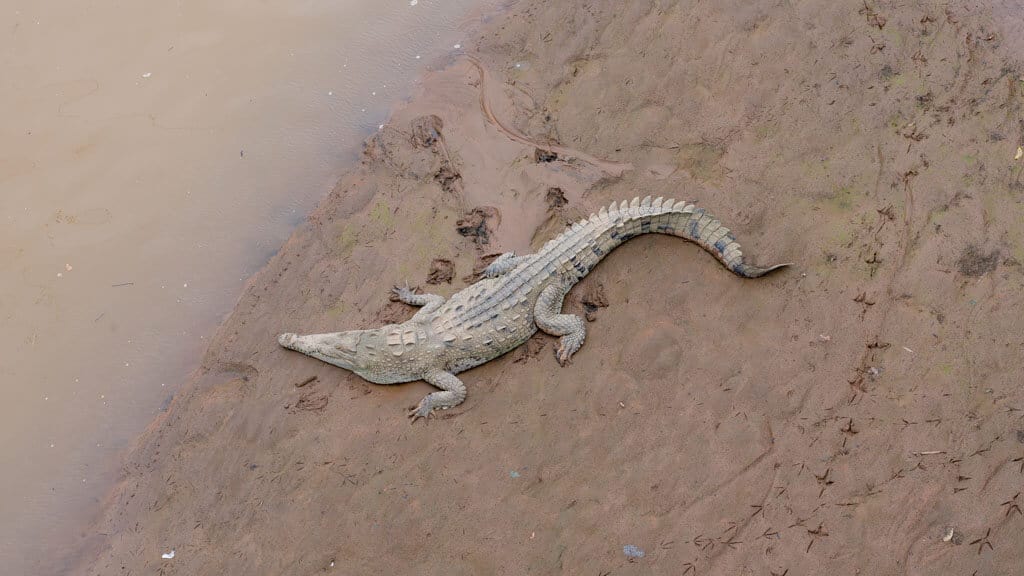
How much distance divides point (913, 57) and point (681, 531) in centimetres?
614

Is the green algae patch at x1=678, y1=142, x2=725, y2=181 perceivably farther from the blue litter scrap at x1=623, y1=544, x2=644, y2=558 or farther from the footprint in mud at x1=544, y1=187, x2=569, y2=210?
the blue litter scrap at x1=623, y1=544, x2=644, y2=558

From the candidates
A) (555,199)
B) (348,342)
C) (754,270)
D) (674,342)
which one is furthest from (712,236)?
(348,342)

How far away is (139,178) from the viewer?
7.96 metres

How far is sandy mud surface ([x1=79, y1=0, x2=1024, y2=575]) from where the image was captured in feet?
17.6

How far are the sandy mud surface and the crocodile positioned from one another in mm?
199

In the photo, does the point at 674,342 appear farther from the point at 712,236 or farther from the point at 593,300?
the point at 712,236

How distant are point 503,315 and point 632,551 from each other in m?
2.44

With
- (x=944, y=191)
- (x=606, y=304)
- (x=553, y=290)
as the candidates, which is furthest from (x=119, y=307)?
(x=944, y=191)

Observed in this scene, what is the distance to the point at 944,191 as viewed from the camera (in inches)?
255

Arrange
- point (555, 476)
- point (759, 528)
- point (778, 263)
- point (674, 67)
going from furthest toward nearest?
point (674, 67), point (778, 263), point (555, 476), point (759, 528)

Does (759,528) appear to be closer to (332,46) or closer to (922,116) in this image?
(922,116)

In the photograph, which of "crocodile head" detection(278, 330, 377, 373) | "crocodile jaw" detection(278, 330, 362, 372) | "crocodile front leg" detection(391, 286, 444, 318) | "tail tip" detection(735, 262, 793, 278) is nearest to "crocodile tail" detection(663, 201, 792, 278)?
"tail tip" detection(735, 262, 793, 278)

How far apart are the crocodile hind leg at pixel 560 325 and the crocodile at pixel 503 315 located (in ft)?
0.03

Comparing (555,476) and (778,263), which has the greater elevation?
(778,263)
